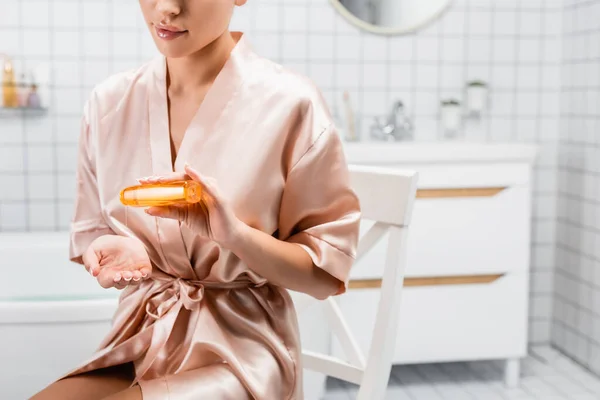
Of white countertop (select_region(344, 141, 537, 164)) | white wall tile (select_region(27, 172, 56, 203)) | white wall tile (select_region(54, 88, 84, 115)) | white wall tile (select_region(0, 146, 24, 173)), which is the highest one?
white wall tile (select_region(54, 88, 84, 115))

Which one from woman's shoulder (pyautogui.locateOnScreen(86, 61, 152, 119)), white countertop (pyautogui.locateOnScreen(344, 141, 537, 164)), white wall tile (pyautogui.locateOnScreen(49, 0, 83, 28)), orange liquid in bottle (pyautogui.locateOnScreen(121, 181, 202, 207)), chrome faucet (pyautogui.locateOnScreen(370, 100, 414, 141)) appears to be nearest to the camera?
orange liquid in bottle (pyautogui.locateOnScreen(121, 181, 202, 207))

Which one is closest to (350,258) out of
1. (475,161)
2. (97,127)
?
(97,127)

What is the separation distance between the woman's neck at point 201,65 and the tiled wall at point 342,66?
2059mm

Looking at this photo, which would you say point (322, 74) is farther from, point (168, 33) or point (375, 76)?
point (168, 33)

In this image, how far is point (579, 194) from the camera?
3455 millimetres

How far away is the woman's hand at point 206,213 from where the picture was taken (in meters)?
1.07

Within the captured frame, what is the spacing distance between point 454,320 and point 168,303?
198 centimetres

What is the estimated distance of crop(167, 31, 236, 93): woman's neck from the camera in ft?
4.33

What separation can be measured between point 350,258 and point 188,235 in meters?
0.24

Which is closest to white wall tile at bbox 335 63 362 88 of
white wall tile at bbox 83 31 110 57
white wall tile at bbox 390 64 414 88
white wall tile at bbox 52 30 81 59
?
white wall tile at bbox 390 64 414 88

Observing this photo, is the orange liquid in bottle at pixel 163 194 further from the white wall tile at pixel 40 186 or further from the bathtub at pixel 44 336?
the white wall tile at pixel 40 186

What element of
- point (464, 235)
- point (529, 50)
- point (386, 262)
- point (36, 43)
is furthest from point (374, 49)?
point (386, 262)

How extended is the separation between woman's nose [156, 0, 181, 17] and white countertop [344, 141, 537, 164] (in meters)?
1.79

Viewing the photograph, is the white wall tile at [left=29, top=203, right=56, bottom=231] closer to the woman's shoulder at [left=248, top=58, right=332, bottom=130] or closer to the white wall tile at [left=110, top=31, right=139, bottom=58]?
the white wall tile at [left=110, top=31, right=139, bottom=58]
